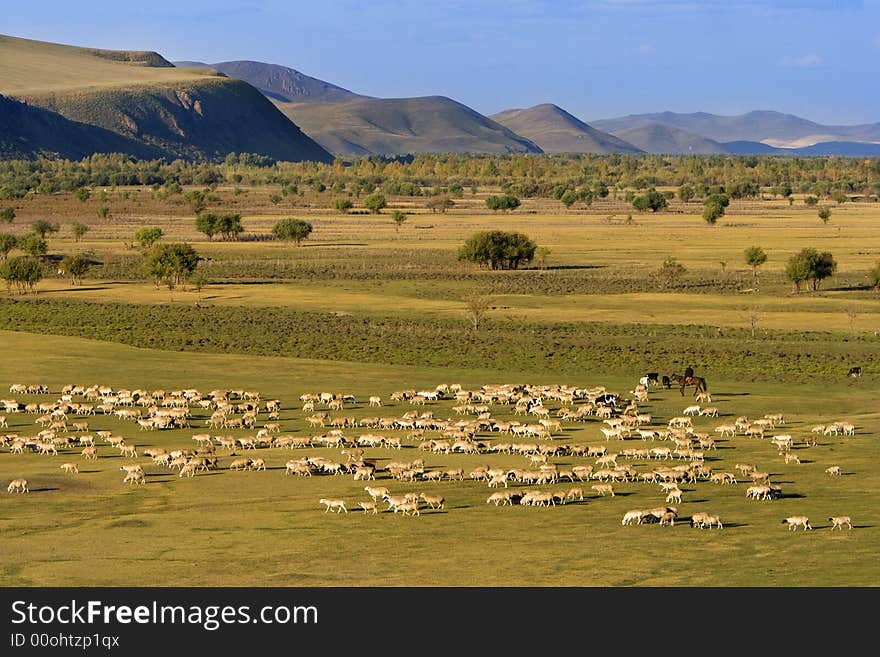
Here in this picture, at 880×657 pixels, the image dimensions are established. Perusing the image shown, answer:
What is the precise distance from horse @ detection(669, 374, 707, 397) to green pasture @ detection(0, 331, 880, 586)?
5.75m

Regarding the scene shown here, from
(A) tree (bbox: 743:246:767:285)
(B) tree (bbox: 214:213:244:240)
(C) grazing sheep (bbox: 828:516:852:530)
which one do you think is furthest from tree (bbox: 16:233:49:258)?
(C) grazing sheep (bbox: 828:516:852:530)

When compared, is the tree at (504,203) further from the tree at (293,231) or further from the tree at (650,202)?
the tree at (293,231)

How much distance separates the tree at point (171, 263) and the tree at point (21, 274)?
7535mm

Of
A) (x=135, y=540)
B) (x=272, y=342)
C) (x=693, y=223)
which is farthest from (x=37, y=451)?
(x=693, y=223)

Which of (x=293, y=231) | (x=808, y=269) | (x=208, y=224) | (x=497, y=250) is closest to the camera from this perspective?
(x=808, y=269)

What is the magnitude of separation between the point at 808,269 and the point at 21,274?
52.6 meters

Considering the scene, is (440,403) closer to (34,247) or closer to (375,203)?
(34,247)

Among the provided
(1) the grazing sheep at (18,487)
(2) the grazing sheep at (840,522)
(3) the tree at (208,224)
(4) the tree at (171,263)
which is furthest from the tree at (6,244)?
(2) the grazing sheep at (840,522)

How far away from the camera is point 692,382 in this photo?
2098 inches

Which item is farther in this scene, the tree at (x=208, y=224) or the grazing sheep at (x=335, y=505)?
the tree at (x=208, y=224)

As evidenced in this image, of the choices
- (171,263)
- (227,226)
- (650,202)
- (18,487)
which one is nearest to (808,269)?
(171,263)

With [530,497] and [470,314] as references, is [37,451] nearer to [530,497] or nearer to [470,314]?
[530,497]

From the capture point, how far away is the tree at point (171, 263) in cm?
9300

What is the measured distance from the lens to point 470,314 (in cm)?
7644
